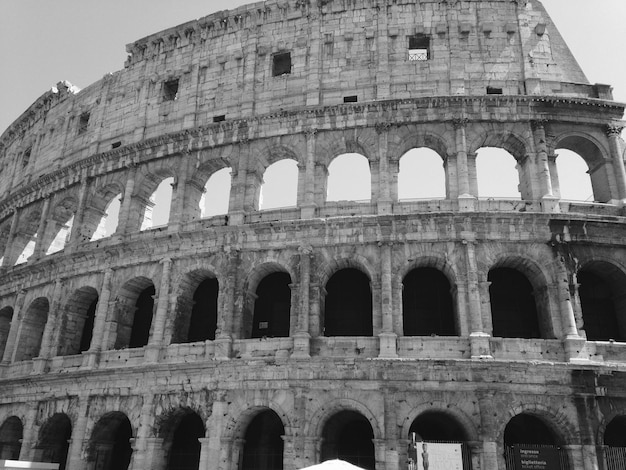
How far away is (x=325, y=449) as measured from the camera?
50.2 feet

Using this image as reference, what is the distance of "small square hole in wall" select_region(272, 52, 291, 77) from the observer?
20656 mm

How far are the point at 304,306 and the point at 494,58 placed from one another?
35.8 ft

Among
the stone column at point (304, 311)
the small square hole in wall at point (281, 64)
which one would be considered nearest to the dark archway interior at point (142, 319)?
the stone column at point (304, 311)

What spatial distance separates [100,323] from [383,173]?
35.9 ft

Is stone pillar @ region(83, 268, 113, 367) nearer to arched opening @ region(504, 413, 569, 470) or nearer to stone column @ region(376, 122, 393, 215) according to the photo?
stone column @ region(376, 122, 393, 215)

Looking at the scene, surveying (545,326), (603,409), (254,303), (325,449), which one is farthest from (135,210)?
(603,409)

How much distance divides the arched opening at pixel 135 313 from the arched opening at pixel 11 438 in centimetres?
562

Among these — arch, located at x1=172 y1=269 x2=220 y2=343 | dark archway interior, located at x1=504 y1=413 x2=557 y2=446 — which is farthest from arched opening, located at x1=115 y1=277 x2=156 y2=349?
dark archway interior, located at x1=504 y1=413 x2=557 y2=446

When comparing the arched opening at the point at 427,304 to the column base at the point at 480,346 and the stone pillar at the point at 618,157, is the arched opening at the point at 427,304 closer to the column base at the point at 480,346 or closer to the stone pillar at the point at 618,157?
the column base at the point at 480,346

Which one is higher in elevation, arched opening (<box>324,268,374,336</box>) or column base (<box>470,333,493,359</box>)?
arched opening (<box>324,268,374,336</box>)

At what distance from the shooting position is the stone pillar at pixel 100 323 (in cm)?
1820

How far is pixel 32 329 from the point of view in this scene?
2158 cm

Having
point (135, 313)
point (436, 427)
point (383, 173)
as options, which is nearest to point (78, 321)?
point (135, 313)

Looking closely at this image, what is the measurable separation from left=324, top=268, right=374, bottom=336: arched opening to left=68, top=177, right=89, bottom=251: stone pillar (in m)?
10.4
